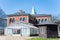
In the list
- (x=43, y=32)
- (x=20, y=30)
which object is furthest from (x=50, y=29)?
(x=20, y=30)

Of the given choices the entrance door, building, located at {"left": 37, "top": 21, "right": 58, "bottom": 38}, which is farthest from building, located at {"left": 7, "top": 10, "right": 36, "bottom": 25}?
building, located at {"left": 37, "top": 21, "right": 58, "bottom": 38}

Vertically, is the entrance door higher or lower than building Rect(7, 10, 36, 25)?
lower

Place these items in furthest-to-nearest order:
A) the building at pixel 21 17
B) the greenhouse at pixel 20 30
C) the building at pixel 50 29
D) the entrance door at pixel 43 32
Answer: the building at pixel 21 17
the greenhouse at pixel 20 30
the entrance door at pixel 43 32
the building at pixel 50 29

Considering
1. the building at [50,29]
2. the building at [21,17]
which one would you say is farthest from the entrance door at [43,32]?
the building at [21,17]

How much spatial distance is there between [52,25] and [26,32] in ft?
44.3

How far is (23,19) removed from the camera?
73.8 metres

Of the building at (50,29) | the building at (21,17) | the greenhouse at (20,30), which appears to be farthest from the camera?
the building at (21,17)

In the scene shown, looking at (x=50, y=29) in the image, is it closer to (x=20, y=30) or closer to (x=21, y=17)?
(x=20, y=30)

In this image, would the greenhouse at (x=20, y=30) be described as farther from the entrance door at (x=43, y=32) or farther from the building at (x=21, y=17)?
the building at (x=21, y=17)

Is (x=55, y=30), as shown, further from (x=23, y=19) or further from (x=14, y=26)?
(x=23, y=19)

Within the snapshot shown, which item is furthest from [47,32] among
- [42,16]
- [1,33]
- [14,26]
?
[42,16]

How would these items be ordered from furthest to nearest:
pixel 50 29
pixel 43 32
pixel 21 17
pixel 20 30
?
pixel 21 17 < pixel 20 30 < pixel 43 32 < pixel 50 29

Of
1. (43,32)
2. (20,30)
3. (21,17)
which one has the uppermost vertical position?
(21,17)

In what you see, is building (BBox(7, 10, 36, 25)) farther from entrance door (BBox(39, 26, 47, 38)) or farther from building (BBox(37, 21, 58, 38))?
building (BBox(37, 21, 58, 38))
